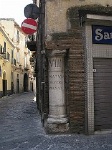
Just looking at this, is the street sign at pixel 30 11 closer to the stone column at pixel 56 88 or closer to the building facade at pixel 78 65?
the building facade at pixel 78 65

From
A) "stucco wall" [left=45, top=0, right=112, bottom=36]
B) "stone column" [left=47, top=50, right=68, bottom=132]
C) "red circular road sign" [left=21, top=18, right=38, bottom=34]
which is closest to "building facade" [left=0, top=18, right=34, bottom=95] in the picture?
"red circular road sign" [left=21, top=18, right=38, bottom=34]

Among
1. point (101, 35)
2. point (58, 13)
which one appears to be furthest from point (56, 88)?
point (58, 13)

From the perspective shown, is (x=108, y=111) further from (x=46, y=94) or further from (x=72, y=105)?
(x=46, y=94)

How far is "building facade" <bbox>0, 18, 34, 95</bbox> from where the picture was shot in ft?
123

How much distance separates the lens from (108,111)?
888cm

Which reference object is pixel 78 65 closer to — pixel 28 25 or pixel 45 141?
pixel 28 25

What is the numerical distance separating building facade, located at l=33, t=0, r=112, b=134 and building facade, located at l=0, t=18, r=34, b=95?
24890 mm

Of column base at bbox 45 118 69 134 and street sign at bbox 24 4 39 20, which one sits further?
street sign at bbox 24 4 39 20

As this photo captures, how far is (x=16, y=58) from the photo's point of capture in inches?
1672

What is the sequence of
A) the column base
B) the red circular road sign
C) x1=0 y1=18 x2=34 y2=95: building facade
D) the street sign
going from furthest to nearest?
x1=0 y1=18 x2=34 y2=95: building facade < the street sign < the red circular road sign < the column base

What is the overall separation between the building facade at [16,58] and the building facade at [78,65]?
24890 millimetres

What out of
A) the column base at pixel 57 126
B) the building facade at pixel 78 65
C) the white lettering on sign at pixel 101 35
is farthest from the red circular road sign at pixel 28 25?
the column base at pixel 57 126

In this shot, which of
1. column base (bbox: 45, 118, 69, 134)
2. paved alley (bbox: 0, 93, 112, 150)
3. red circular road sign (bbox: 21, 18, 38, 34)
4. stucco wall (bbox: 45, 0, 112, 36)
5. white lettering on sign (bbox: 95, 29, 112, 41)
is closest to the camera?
paved alley (bbox: 0, 93, 112, 150)

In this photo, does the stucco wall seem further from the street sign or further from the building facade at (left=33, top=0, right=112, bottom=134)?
the street sign
